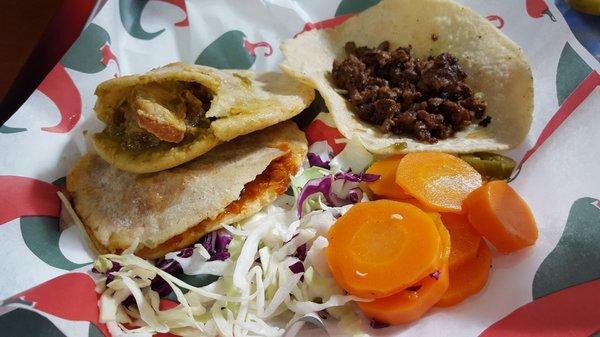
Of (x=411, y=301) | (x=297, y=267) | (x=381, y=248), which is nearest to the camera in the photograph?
(x=411, y=301)

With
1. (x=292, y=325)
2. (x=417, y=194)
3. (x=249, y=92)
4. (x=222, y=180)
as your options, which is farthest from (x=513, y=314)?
(x=249, y=92)

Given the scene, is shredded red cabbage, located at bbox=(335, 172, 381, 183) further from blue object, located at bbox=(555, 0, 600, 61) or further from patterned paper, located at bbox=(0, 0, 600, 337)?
blue object, located at bbox=(555, 0, 600, 61)

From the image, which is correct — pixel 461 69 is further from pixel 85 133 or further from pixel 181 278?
pixel 85 133

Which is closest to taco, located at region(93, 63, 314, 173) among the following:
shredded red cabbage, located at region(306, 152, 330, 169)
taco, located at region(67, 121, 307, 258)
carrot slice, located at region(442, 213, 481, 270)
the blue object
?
taco, located at region(67, 121, 307, 258)

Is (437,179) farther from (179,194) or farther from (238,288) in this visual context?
(179,194)

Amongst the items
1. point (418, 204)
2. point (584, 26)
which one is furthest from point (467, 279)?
point (584, 26)

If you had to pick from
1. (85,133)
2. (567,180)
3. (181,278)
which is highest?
(567,180)
